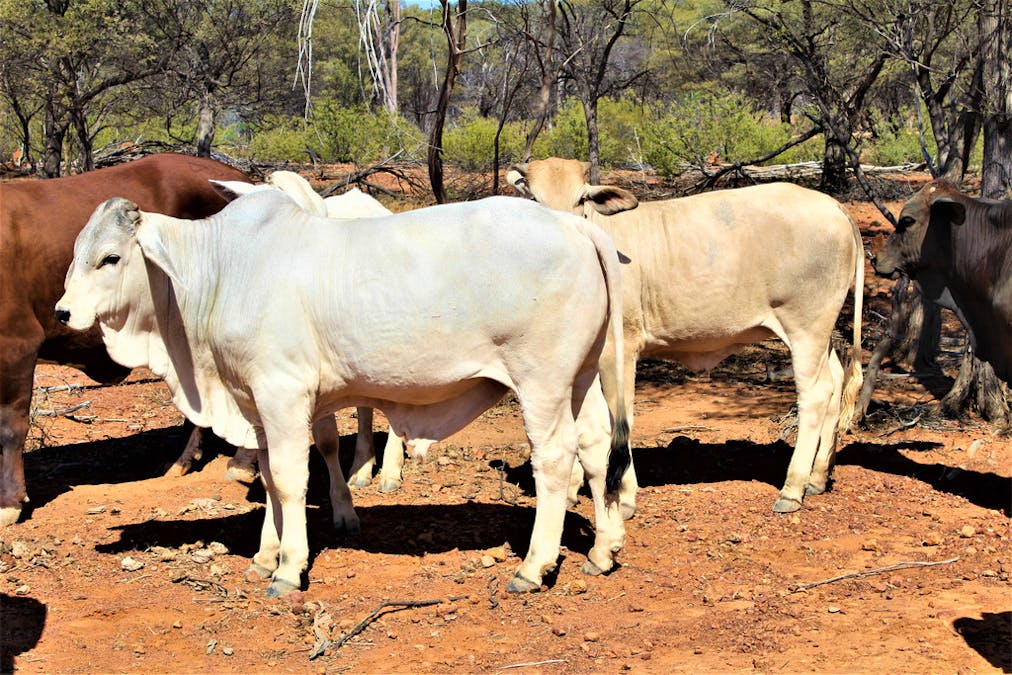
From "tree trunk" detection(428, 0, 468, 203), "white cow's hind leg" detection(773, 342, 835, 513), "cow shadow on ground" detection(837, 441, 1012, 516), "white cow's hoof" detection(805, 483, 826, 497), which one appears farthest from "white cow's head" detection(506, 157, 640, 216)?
"cow shadow on ground" detection(837, 441, 1012, 516)

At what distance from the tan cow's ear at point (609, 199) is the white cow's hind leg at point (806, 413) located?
1323 millimetres

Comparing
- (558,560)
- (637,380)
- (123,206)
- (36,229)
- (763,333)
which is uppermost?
(123,206)

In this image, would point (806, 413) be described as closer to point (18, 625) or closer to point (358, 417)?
point (358, 417)

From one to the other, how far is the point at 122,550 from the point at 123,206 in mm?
1913

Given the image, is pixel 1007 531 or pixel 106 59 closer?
pixel 1007 531

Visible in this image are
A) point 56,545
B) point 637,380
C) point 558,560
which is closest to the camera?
point 558,560

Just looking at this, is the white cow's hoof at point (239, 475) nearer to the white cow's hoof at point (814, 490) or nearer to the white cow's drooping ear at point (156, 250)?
the white cow's drooping ear at point (156, 250)

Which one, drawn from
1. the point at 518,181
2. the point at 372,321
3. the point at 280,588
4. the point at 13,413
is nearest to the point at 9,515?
the point at 13,413

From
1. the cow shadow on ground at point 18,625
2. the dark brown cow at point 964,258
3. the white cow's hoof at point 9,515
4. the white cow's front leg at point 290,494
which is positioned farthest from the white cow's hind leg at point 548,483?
the white cow's hoof at point 9,515

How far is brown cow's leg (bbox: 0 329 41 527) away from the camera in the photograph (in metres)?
6.18

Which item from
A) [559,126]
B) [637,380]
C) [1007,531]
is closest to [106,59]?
[559,126]

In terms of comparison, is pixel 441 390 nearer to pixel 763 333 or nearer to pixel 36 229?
pixel 763 333

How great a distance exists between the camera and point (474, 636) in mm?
4754

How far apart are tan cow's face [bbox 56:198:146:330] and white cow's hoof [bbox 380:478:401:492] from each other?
89.0 inches
